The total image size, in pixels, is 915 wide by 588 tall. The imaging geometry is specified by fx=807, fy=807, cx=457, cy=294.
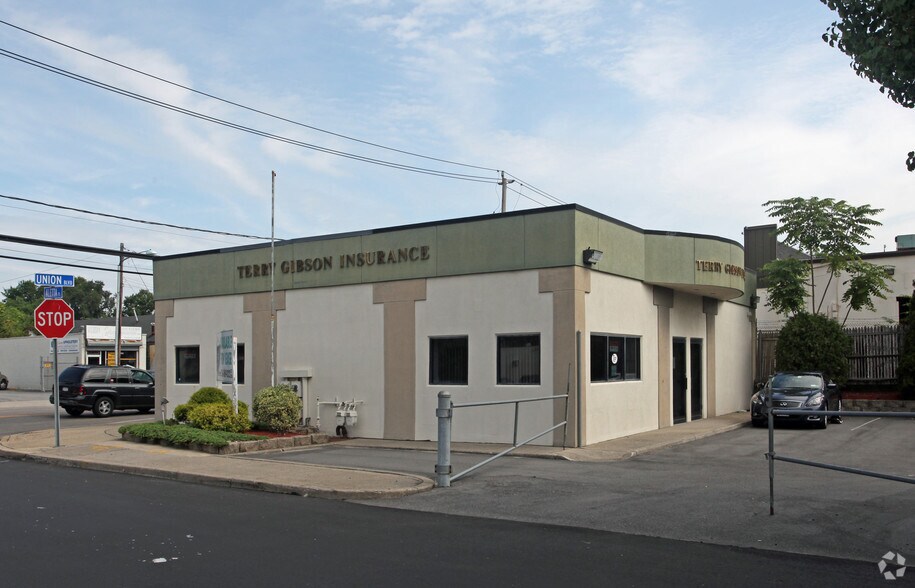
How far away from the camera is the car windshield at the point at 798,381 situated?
2175 centimetres

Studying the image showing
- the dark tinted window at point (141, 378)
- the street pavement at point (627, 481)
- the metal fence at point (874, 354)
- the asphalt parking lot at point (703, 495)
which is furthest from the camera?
the dark tinted window at point (141, 378)

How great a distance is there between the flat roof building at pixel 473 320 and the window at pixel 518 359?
0.11ft

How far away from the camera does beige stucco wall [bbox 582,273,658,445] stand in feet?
56.3

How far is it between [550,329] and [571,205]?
262cm

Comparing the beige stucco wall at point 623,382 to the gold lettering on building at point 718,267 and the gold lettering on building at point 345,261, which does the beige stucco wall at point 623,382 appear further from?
the gold lettering on building at point 345,261

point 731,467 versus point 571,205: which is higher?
point 571,205

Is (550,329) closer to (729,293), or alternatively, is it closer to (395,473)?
(395,473)

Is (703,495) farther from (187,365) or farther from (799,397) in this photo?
(187,365)

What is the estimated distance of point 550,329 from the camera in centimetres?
1686

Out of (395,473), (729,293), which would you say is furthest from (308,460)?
(729,293)

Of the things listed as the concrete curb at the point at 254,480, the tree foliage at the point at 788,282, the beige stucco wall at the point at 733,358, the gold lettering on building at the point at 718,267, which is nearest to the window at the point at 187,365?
the concrete curb at the point at 254,480

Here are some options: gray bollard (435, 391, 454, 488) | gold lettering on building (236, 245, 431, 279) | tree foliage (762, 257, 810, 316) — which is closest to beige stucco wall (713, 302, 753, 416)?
tree foliage (762, 257, 810, 316)

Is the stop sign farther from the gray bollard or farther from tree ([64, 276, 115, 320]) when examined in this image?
tree ([64, 276, 115, 320])

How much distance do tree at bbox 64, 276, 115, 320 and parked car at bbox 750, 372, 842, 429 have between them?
11208 centimetres
